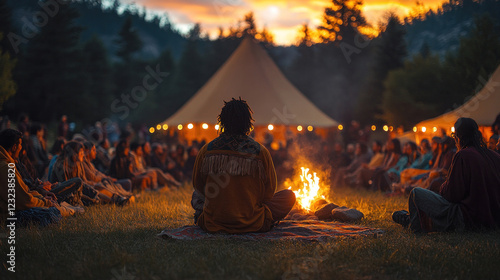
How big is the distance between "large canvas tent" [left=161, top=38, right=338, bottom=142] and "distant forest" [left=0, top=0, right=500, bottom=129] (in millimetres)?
8152

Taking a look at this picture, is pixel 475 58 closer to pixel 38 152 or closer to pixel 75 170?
pixel 38 152

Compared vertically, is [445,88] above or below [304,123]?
above

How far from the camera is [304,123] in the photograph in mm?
16797

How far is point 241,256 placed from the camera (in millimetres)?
3836

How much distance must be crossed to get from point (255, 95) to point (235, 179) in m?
12.6

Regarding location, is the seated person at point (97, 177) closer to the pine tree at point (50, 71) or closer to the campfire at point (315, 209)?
the campfire at point (315, 209)

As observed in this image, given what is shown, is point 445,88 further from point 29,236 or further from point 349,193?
point 29,236

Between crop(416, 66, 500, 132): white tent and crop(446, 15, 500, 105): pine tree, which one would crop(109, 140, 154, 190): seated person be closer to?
crop(416, 66, 500, 132): white tent

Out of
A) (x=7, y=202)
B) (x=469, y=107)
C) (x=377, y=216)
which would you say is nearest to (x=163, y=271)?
(x=7, y=202)

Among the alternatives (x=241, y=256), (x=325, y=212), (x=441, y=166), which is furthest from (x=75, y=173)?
(x=441, y=166)

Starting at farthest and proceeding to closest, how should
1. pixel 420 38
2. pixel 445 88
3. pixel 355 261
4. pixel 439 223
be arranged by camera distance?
pixel 420 38
pixel 445 88
pixel 439 223
pixel 355 261

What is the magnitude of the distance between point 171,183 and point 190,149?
202 centimetres

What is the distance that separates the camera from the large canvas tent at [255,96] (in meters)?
16.6

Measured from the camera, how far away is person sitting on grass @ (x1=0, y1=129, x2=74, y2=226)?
4879 mm
